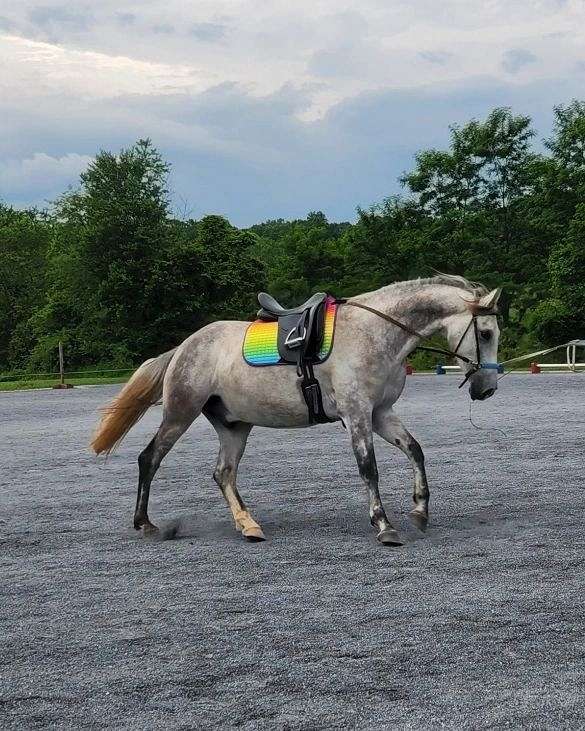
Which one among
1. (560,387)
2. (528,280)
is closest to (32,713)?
(560,387)

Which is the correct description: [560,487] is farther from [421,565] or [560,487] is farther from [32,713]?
→ [32,713]

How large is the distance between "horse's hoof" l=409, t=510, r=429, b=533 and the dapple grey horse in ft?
0.04

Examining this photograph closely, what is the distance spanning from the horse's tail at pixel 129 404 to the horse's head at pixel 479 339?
2.19m

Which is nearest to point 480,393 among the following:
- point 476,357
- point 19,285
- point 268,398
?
point 476,357

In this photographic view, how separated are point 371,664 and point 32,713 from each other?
4.41 ft

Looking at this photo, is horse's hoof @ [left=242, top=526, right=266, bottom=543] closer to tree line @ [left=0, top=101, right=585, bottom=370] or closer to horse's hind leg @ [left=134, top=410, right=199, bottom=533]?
horse's hind leg @ [left=134, top=410, right=199, bottom=533]

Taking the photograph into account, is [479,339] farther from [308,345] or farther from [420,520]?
[420,520]

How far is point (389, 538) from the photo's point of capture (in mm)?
6238

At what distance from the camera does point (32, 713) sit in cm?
357

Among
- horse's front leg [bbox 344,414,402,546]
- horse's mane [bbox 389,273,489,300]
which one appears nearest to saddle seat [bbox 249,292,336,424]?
horse's front leg [bbox 344,414,402,546]

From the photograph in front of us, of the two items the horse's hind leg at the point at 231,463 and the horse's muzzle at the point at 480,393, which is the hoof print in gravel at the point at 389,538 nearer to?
the horse's hind leg at the point at 231,463

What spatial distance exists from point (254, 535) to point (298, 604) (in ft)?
5.55

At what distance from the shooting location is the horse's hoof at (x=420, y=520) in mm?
6703

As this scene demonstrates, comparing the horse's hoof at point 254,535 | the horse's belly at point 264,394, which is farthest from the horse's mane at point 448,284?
the horse's hoof at point 254,535
